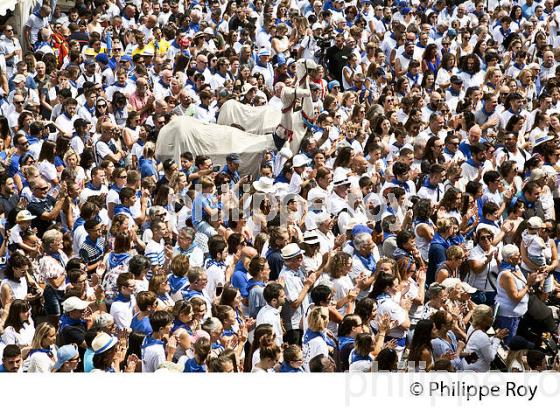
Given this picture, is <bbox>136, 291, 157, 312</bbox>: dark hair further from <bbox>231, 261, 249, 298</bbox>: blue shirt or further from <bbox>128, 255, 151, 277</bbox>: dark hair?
<bbox>231, 261, 249, 298</bbox>: blue shirt

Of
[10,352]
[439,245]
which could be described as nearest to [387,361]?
[10,352]

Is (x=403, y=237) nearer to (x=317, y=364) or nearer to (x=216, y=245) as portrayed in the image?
(x=216, y=245)

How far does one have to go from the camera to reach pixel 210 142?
13.4 meters

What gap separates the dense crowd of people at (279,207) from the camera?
8141mm

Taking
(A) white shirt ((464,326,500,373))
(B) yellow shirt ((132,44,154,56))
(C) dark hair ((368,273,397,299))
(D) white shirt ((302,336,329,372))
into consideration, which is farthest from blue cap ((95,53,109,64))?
(A) white shirt ((464,326,500,373))

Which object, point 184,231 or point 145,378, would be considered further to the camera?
point 184,231

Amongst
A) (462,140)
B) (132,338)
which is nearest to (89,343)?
(132,338)

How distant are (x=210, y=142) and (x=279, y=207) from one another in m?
2.87

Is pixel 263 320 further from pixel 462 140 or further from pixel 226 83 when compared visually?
pixel 226 83

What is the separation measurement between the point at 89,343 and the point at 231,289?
48.2 inches

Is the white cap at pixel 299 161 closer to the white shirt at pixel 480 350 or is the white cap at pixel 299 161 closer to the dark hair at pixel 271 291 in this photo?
the dark hair at pixel 271 291

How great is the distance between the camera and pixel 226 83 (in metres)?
15.6

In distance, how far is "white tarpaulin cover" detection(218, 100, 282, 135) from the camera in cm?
1420

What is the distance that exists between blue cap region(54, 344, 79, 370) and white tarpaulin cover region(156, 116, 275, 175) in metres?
5.59
